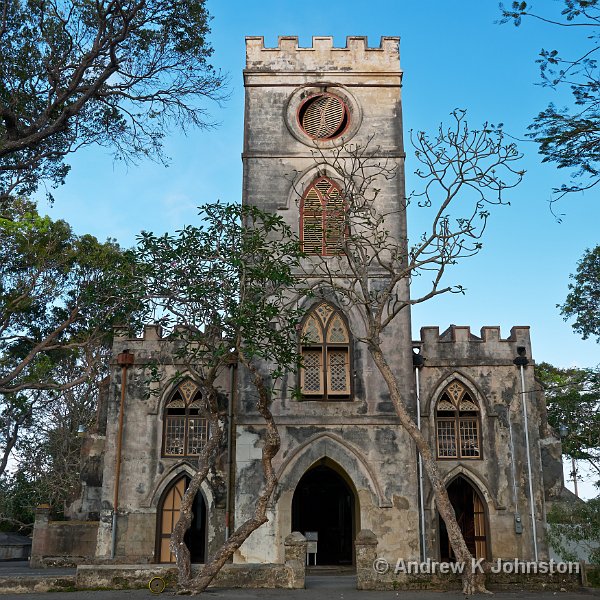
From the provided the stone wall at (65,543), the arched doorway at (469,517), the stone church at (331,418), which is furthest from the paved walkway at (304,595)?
the stone wall at (65,543)

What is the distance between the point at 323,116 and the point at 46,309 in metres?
12.2

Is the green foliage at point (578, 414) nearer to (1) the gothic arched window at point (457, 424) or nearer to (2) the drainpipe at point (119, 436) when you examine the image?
(1) the gothic arched window at point (457, 424)

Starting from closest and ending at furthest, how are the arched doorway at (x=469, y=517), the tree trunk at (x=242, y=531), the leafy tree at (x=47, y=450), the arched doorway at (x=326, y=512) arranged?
the tree trunk at (x=242, y=531)
the arched doorway at (x=469, y=517)
the arched doorway at (x=326, y=512)
the leafy tree at (x=47, y=450)

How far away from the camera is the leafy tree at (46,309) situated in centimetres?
2152

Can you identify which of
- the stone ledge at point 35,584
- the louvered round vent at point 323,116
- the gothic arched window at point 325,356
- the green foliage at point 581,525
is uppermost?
the louvered round vent at point 323,116

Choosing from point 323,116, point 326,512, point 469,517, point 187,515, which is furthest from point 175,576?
point 323,116

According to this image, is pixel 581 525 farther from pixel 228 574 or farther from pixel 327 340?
pixel 327 340

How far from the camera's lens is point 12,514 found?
32.8 metres

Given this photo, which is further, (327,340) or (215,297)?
(327,340)

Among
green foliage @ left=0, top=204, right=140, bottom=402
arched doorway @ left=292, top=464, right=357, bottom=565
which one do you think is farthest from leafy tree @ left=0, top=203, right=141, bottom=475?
arched doorway @ left=292, top=464, right=357, bottom=565

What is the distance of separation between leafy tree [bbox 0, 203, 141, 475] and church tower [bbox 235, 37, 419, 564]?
4.90 metres

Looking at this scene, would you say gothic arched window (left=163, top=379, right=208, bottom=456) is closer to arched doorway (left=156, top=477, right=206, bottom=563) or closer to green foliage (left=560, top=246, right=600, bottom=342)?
arched doorway (left=156, top=477, right=206, bottom=563)

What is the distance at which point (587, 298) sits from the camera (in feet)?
93.7

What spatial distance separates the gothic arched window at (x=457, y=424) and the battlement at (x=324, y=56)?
31.1 feet
